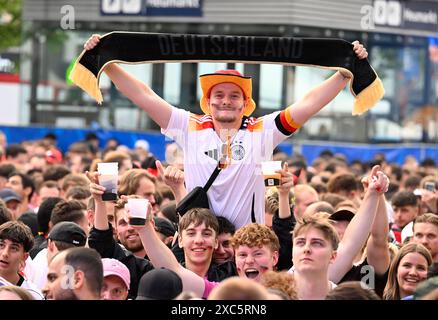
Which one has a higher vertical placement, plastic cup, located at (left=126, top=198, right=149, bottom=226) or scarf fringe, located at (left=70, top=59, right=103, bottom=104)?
scarf fringe, located at (left=70, top=59, right=103, bottom=104)

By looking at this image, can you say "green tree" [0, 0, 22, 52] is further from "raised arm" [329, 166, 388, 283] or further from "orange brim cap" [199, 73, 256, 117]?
"raised arm" [329, 166, 388, 283]

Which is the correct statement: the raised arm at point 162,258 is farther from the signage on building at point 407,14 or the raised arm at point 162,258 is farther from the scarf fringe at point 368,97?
the signage on building at point 407,14

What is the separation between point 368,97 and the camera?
28.8ft

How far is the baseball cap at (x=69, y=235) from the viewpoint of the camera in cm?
864

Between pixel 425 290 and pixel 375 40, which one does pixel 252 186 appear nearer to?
pixel 425 290

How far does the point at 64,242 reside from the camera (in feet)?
28.2

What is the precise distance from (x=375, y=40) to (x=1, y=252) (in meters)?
18.6

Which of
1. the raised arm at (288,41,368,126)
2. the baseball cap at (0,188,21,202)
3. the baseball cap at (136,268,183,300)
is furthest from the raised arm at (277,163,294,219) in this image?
the baseball cap at (0,188,21,202)

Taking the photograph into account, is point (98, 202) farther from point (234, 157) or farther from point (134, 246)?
point (134, 246)

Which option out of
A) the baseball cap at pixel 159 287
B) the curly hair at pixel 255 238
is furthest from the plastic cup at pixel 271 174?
the baseball cap at pixel 159 287

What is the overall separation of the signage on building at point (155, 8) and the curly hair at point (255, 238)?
18345mm

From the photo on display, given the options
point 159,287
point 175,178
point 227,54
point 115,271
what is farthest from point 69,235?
point 159,287

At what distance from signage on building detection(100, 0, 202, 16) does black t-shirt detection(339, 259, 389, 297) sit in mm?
17951

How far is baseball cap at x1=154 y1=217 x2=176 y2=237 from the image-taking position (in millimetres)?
9562
